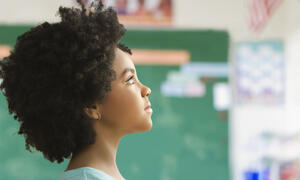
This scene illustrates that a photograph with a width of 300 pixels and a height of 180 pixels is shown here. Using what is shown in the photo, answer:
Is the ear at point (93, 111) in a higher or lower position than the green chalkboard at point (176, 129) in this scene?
higher

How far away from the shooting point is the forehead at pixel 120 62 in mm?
879

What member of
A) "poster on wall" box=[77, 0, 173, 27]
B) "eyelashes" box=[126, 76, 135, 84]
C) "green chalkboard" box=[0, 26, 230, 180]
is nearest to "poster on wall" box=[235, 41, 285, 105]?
"green chalkboard" box=[0, 26, 230, 180]

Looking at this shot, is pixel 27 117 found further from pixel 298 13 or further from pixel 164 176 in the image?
pixel 298 13

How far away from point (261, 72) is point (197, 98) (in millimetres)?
718

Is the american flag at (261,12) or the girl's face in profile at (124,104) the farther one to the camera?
the american flag at (261,12)

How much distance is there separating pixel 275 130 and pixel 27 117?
11.1 ft

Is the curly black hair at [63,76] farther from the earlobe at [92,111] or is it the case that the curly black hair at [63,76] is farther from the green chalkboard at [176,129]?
the green chalkboard at [176,129]

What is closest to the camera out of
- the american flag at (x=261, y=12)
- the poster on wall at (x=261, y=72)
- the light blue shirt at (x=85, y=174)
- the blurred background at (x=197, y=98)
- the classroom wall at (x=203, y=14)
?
the light blue shirt at (x=85, y=174)

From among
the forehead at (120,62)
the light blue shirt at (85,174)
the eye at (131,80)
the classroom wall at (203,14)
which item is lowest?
the classroom wall at (203,14)

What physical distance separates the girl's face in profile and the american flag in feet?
7.75

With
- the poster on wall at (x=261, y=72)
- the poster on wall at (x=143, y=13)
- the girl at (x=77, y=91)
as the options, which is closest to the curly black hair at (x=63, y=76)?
the girl at (x=77, y=91)

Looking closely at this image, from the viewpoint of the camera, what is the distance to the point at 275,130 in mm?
3977

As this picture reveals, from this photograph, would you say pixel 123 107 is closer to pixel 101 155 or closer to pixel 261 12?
pixel 101 155

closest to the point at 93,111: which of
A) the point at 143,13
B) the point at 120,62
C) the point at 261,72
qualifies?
the point at 120,62
